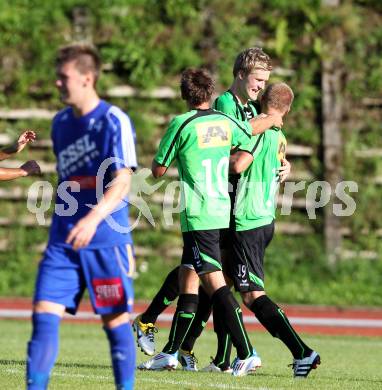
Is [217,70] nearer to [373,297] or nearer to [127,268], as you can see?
[373,297]

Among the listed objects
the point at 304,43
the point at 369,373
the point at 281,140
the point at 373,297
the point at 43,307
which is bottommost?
the point at 373,297

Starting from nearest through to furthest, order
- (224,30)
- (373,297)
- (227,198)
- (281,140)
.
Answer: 1. (227,198)
2. (281,140)
3. (373,297)
4. (224,30)

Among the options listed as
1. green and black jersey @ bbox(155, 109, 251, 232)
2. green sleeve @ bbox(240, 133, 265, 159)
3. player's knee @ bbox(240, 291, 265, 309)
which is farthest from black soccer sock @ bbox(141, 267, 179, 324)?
green sleeve @ bbox(240, 133, 265, 159)

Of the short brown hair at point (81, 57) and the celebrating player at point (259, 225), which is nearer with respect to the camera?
the short brown hair at point (81, 57)

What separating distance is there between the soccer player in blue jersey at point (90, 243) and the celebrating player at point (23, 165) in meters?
0.84

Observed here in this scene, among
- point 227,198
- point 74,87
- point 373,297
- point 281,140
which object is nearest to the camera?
point 74,87

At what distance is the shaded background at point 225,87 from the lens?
18.1 meters

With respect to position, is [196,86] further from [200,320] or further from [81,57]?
[81,57]

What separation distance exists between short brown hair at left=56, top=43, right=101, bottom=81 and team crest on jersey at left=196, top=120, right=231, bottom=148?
7.26 ft

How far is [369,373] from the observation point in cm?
835

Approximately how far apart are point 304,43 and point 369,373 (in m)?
11.1

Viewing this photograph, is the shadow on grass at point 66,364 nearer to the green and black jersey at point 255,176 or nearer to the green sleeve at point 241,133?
the green and black jersey at point 255,176

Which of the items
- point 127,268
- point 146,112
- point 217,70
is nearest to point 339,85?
point 217,70

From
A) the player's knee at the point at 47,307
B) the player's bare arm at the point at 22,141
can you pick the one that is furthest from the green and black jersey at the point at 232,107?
the player's knee at the point at 47,307
